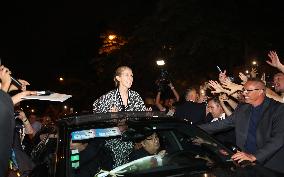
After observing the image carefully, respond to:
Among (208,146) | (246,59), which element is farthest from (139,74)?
(208,146)

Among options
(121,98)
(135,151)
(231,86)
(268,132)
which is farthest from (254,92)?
(121,98)

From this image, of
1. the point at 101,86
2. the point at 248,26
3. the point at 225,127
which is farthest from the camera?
the point at 101,86

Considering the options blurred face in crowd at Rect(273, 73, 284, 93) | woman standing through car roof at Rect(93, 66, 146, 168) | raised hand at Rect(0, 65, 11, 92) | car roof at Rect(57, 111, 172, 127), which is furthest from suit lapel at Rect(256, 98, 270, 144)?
raised hand at Rect(0, 65, 11, 92)

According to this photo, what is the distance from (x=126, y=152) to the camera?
175 inches

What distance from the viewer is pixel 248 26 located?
529 inches

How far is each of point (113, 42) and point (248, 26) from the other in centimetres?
1379

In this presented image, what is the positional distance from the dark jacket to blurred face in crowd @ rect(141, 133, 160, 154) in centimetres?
109

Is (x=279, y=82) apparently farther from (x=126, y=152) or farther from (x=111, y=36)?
(x=111, y=36)

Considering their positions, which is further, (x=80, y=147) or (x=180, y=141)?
(x=180, y=141)

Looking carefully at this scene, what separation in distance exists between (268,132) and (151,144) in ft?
4.61

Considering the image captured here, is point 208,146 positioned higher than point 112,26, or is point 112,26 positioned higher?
point 112,26

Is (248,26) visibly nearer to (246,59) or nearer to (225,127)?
(246,59)

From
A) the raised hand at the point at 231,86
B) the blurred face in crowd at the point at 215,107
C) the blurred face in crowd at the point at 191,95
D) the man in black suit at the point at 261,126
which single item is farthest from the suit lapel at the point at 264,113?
the blurred face in crowd at the point at 191,95

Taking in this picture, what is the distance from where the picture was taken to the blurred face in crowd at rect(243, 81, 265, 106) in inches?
193
